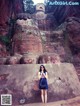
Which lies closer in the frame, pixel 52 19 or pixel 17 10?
pixel 17 10

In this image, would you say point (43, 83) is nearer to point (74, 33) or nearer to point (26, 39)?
point (26, 39)

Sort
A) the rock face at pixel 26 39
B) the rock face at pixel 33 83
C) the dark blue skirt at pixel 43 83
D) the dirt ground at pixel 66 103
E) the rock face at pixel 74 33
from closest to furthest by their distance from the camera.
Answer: the dark blue skirt at pixel 43 83
the dirt ground at pixel 66 103
the rock face at pixel 33 83
the rock face at pixel 26 39
the rock face at pixel 74 33

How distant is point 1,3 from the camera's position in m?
9.05

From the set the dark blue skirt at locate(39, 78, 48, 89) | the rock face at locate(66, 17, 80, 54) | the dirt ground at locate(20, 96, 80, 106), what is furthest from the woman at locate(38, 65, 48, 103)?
the rock face at locate(66, 17, 80, 54)

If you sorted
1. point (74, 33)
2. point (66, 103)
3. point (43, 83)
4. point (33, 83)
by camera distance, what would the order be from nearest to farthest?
point (43, 83), point (66, 103), point (33, 83), point (74, 33)

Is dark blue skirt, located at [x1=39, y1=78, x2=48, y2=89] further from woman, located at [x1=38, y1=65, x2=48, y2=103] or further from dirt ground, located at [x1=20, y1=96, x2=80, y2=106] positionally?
dirt ground, located at [x1=20, y1=96, x2=80, y2=106]

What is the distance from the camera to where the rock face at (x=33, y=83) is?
5406mm

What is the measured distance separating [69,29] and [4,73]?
552cm

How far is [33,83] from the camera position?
5551mm

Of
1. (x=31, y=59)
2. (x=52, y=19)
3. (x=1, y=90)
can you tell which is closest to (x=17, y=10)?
(x=52, y=19)

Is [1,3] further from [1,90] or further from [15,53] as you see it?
[1,90]

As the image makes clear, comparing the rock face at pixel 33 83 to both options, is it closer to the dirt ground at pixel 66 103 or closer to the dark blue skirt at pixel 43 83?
the dirt ground at pixel 66 103

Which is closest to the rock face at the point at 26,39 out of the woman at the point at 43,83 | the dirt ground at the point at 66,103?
the woman at the point at 43,83

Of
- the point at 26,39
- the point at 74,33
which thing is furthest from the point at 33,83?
the point at 74,33
